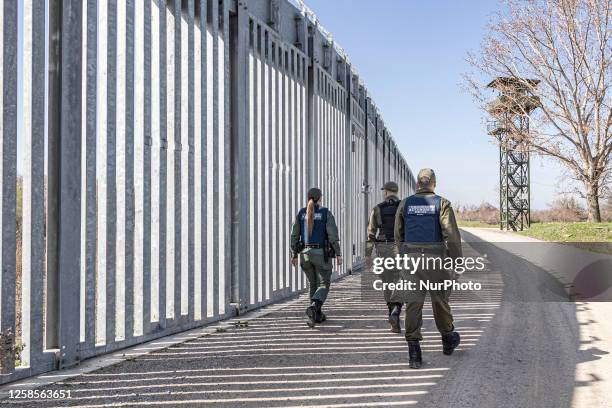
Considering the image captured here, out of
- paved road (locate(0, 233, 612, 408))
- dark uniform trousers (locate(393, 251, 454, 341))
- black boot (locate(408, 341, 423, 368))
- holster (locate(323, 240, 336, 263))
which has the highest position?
holster (locate(323, 240, 336, 263))

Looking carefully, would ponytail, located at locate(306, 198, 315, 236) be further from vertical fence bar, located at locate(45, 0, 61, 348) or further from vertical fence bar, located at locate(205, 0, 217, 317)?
vertical fence bar, located at locate(45, 0, 61, 348)

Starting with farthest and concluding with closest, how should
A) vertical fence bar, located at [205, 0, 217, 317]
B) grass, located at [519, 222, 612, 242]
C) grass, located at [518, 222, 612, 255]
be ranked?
grass, located at [519, 222, 612, 242] < grass, located at [518, 222, 612, 255] < vertical fence bar, located at [205, 0, 217, 317]

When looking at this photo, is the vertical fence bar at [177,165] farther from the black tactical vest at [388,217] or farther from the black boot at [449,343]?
the black boot at [449,343]

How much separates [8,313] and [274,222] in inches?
216

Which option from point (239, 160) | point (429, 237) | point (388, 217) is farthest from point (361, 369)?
point (239, 160)

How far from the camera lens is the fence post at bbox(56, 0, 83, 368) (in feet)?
15.8

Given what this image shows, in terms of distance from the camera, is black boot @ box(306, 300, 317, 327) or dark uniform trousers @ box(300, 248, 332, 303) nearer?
black boot @ box(306, 300, 317, 327)

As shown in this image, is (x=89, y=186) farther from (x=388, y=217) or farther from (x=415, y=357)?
(x=388, y=217)

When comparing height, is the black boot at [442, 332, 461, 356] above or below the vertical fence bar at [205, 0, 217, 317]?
below

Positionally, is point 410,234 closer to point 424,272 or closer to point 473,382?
point 424,272

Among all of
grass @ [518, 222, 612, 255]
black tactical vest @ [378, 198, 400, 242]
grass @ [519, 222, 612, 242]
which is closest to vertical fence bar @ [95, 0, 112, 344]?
black tactical vest @ [378, 198, 400, 242]

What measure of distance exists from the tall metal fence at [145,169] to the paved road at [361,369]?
633 mm

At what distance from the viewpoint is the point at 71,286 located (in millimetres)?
4902

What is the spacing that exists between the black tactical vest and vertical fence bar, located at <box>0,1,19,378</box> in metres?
4.21
